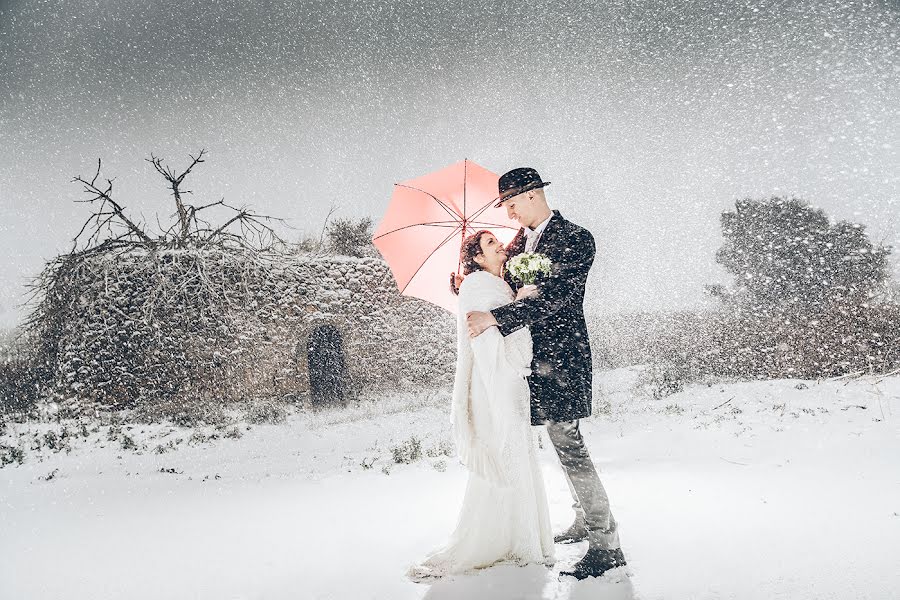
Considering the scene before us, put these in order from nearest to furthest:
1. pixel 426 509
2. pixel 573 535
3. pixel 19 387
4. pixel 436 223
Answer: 1. pixel 573 535
2. pixel 436 223
3. pixel 426 509
4. pixel 19 387

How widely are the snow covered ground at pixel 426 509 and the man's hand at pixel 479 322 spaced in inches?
46.5

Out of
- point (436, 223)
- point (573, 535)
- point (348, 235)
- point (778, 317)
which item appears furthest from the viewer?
point (348, 235)

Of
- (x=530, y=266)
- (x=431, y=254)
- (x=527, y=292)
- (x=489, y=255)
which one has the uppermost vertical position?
(x=431, y=254)

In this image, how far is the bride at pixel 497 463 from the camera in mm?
2426

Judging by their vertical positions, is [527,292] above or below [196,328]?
below

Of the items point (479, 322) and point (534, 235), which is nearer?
point (479, 322)

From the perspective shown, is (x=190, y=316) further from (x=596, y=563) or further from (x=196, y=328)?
(x=596, y=563)

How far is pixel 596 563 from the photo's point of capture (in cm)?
236

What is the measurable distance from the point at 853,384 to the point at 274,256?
29.3 ft

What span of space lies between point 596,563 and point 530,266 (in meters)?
1.47

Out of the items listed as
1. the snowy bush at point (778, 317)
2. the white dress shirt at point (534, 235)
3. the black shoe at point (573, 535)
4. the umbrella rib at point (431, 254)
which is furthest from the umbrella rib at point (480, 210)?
the snowy bush at point (778, 317)

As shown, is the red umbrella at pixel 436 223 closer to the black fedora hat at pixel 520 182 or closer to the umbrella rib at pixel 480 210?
the umbrella rib at pixel 480 210

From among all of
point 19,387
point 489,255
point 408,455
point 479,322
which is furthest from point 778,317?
point 19,387

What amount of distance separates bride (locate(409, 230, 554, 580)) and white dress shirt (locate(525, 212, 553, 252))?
26 cm
